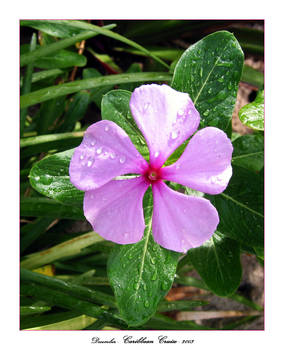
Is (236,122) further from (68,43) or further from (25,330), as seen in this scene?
(25,330)

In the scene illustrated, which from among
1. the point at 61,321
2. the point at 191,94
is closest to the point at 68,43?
the point at 191,94

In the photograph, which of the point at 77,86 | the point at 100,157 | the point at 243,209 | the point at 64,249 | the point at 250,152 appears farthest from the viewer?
the point at 64,249

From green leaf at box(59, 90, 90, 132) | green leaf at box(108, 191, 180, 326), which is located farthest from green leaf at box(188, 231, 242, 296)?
green leaf at box(59, 90, 90, 132)

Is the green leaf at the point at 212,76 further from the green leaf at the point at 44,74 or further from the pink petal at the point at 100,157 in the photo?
the green leaf at the point at 44,74

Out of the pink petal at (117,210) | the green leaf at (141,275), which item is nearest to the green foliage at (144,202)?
the green leaf at (141,275)

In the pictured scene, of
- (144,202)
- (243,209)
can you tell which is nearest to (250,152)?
(243,209)

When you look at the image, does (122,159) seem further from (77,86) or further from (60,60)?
(60,60)

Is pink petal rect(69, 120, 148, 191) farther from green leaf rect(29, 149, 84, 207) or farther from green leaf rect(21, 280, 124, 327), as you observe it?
green leaf rect(21, 280, 124, 327)
